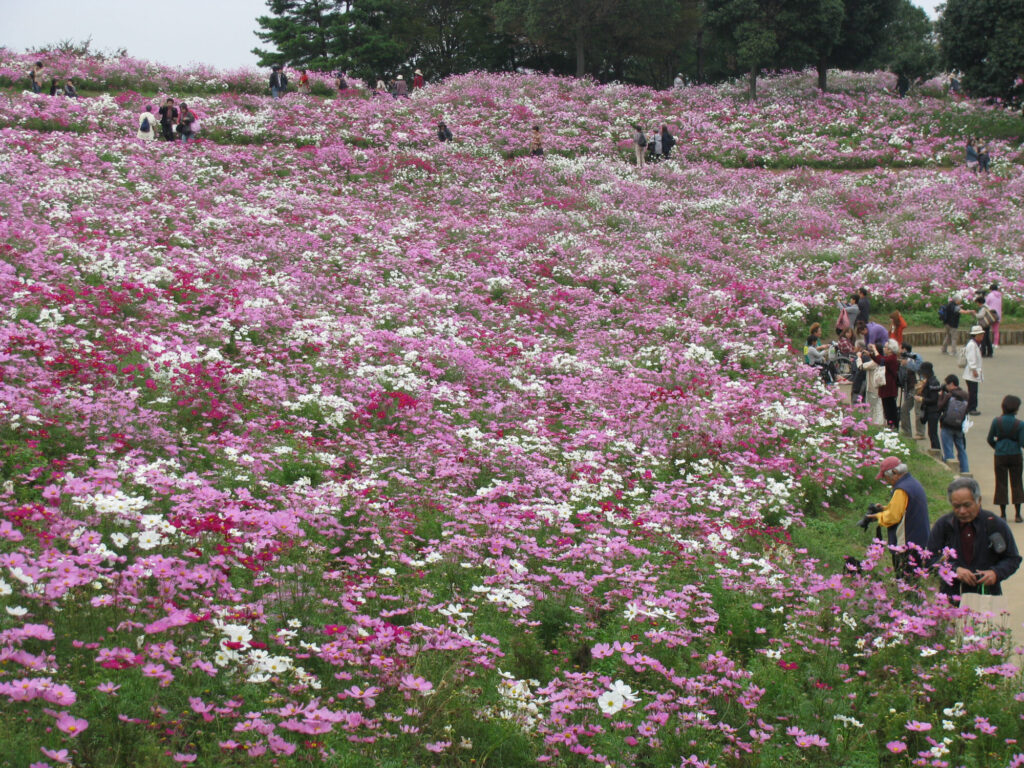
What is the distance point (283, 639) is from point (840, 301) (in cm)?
1798

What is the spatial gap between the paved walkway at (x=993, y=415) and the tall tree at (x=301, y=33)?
4550 centimetres

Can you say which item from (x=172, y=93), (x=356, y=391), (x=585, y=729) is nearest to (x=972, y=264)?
(x=356, y=391)

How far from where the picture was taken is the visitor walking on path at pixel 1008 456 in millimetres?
10844

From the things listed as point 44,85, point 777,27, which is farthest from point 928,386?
point 777,27

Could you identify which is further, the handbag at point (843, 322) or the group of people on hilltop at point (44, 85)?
the group of people on hilltop at point (44, 85)

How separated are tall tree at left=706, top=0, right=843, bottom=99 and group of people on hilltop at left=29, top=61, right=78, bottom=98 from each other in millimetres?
30955

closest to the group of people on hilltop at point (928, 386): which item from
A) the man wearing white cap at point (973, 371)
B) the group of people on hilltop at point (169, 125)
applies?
the man wearing white cap at point (973, 371)

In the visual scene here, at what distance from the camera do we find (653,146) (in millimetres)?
34375

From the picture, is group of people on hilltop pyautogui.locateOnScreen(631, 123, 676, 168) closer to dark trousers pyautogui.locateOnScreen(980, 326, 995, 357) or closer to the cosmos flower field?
the cosmos flower field

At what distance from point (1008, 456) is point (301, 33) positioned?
55.7 m

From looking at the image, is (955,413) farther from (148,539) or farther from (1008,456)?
(148,539)

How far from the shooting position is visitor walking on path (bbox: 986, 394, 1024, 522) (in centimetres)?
1084

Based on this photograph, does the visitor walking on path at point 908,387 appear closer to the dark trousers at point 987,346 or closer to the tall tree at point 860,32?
the dark trousers at point 987,346

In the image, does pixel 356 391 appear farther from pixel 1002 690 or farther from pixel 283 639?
pixel 1002 690
